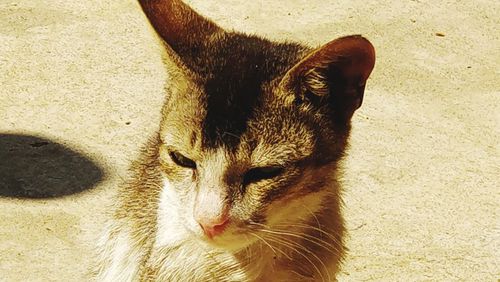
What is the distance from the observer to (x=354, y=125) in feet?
20.1

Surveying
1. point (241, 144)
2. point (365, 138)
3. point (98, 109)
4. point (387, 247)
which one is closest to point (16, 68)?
point (98, 109)

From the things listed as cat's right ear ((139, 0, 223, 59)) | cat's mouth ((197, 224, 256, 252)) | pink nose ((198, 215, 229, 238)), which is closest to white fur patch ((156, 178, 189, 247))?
cat's mouth ((197, 224, 256, 252))

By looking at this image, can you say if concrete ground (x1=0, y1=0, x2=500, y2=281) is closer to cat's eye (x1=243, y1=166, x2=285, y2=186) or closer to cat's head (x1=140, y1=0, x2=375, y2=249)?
cat's head (x1=140, y1=0, x2=375, y2=249)

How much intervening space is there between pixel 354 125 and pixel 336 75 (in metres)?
2.60

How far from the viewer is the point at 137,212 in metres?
4.30

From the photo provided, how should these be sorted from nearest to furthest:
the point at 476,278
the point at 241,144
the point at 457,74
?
the point at 241,144
the point at 476,278
the point at 457,74

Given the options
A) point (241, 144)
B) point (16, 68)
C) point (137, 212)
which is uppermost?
point (241, 144)

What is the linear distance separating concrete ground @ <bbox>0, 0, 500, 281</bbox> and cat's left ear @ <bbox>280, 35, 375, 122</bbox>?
88cm

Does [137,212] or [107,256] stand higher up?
[137,212]

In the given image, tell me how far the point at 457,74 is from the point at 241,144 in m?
3.67

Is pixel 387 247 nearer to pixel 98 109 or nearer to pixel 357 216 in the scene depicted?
pixel 357 216

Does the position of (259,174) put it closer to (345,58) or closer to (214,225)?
(214,225)

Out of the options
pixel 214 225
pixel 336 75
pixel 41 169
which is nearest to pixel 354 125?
pixel 41 169

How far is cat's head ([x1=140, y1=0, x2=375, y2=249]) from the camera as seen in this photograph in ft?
11.5
